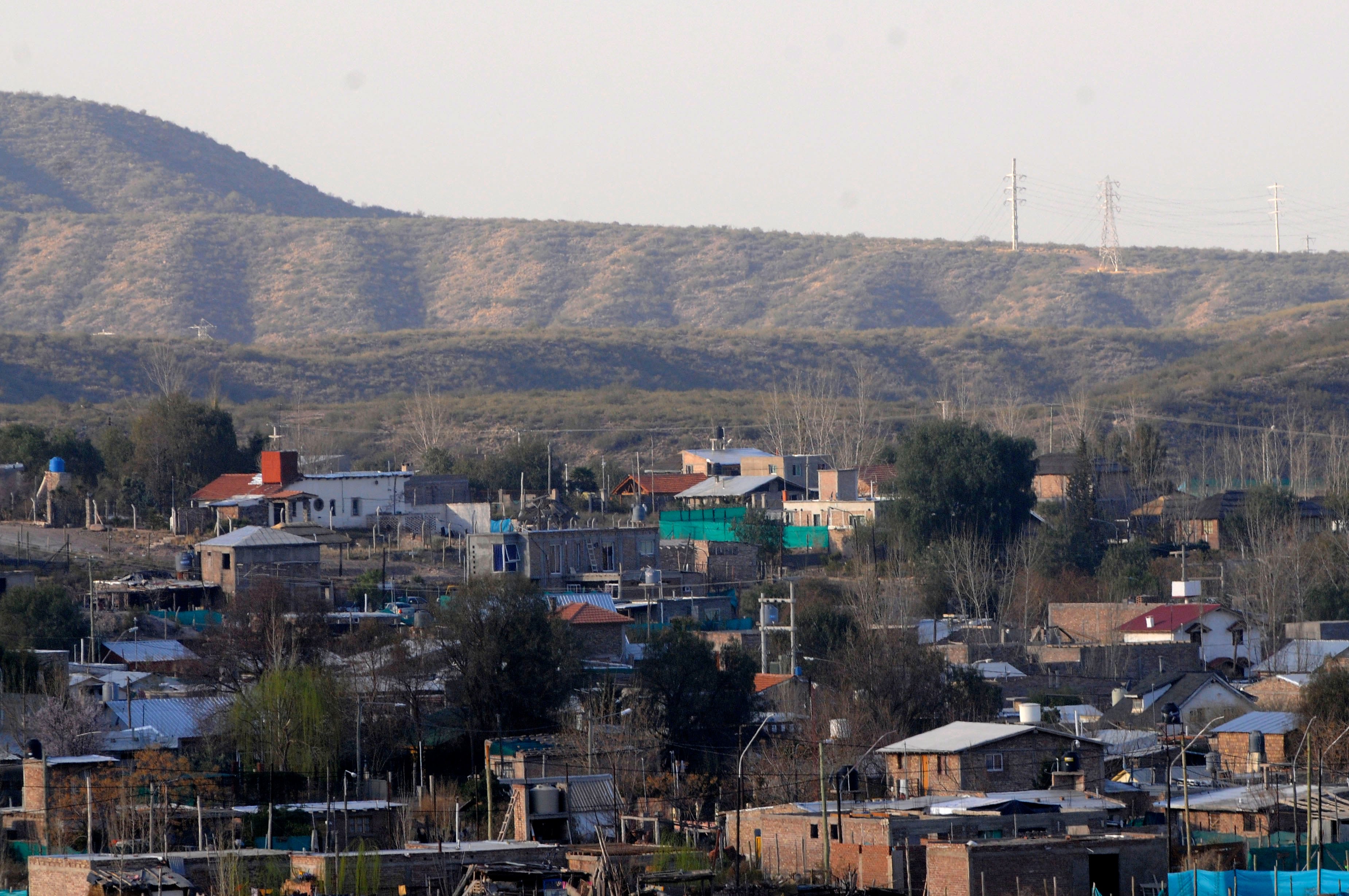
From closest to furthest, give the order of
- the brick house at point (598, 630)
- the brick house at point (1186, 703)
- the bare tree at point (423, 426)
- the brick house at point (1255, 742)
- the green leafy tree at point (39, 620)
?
the brick house at point (1255, 742) → the brick house at point (1186, 703) → the green leafy tree at point (39, 620) → the brick house at point (598, 630) → the bare tree at point (423, 426)

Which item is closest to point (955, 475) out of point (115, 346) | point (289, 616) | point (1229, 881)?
point (289, 616)

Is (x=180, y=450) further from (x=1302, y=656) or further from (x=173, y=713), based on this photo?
(x=1302, y=656)

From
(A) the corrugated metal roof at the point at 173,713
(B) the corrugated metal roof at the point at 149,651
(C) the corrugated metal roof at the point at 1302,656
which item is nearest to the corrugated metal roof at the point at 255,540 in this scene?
(B) the corrugated metal roof at the point at 149,651

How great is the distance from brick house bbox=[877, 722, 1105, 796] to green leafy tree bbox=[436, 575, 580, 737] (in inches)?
272

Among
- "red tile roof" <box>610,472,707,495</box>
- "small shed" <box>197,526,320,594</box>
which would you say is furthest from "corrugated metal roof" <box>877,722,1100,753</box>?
"red tile roof" <box>610,472,707,495</box>

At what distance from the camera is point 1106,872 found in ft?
81.2

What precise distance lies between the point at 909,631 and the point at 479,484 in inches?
908

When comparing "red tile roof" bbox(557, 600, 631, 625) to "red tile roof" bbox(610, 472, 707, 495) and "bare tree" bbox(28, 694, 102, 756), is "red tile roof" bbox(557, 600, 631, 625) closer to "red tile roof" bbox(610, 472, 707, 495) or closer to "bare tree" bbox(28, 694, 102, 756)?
"bare tree" bbox(28, 694, 102, 756)

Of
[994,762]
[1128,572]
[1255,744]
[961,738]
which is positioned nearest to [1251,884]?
[994,762]

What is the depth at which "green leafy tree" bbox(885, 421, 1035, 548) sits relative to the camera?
5703 centimetres

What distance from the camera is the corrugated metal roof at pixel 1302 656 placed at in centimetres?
4366

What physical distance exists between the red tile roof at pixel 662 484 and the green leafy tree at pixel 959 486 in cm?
782

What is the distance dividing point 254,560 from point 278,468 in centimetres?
1012

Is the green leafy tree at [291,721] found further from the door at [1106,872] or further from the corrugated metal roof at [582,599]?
the door at [1106,872]
